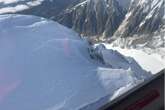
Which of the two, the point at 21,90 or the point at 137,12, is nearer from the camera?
the point at 21,90

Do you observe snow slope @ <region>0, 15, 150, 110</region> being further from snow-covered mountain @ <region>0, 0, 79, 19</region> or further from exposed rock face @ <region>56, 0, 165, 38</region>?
snow-covered mountain @ <region>0, 0, 79, 19</region>

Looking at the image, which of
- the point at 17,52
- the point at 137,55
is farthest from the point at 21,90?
the point at 137,55

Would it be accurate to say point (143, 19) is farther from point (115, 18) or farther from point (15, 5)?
point (15, 5)

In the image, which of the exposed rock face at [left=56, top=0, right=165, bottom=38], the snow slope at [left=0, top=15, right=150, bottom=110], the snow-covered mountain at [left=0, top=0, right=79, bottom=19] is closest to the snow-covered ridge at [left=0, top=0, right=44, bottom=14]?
the snow-covered mountain at [left=0, top=0, right=79, bottom=19]

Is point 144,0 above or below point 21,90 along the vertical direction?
below

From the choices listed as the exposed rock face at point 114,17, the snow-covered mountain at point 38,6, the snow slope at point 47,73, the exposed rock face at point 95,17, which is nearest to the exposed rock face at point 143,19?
the exposed rock face at point 114,17

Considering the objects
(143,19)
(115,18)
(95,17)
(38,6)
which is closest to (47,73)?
(143,19)

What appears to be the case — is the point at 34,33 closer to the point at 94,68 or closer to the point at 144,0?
the point at 94,68
